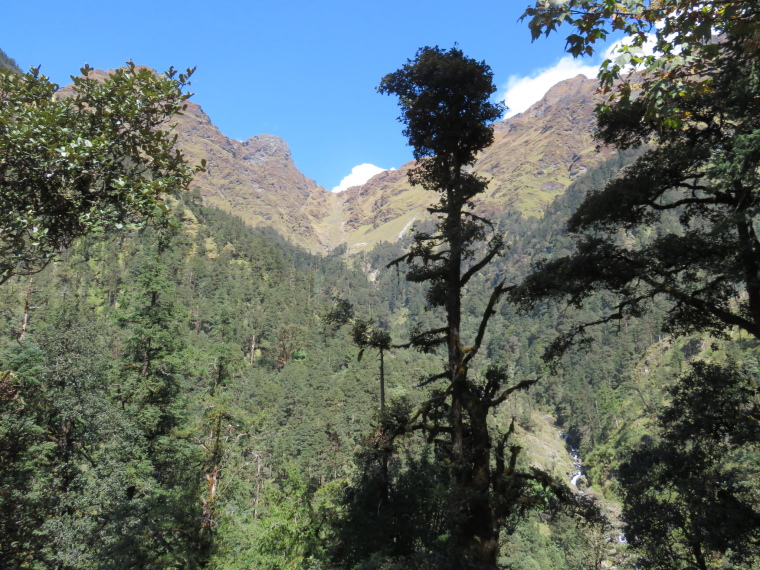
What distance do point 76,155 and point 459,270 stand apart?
7746 millimetres

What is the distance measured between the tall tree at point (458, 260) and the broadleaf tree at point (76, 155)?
18.4 ft

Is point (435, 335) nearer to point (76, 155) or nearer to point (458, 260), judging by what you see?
point (458, 260)

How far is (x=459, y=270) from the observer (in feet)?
32.5

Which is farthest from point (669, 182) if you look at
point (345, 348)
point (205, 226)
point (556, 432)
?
point (205, 226)

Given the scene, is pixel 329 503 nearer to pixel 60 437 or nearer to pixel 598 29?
pixel 60 437

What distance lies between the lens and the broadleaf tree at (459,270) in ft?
27.3

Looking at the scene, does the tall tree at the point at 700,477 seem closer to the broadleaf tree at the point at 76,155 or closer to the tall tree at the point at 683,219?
the tall tree at the point at 683,219

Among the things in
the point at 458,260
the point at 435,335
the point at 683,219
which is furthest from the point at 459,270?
the point at 683,219

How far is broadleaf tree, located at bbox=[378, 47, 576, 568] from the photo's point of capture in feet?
27.3

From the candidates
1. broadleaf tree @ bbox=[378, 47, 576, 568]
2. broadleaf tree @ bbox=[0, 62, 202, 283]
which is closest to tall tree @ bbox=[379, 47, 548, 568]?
broadleaf tree @ bbox=[378, 47, 576, 568]

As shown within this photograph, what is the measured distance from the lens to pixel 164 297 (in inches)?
826

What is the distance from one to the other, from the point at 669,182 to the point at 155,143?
8.53 m

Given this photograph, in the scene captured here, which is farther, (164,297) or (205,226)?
(205,226)

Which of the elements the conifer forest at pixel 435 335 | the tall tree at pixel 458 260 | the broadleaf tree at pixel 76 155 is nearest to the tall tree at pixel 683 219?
the conifer forest at pixel 435 335
